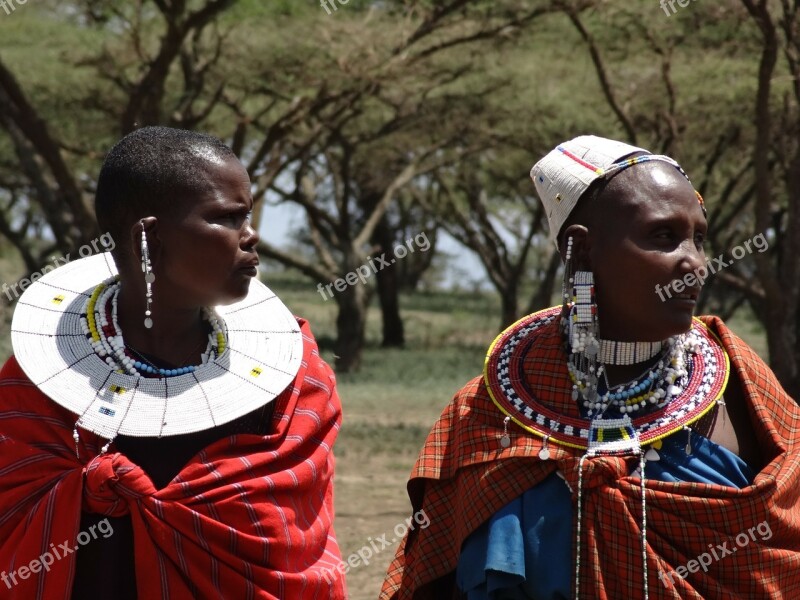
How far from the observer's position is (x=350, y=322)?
56.7ft

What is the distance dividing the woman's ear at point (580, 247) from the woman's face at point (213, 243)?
76 centimetres

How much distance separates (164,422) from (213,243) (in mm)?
426

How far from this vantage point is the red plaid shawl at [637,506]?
103 inches

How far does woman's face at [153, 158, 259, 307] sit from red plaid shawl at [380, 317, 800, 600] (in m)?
0.70

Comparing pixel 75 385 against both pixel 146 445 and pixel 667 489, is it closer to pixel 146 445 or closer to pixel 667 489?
pixel 146 445

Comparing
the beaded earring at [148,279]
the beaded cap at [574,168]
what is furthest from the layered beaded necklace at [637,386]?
the beaded earring at [148,279]

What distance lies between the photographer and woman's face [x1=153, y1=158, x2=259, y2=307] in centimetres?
270

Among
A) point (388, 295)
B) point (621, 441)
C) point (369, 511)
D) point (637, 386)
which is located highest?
point (637, 386)

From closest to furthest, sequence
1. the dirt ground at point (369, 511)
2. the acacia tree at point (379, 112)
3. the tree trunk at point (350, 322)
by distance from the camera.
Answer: the dirt ground at point (369, 511) → the acacia tree at point (379, 112) → the tree trunk at point (350, 322)

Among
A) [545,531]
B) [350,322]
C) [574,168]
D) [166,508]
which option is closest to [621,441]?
[545,531]

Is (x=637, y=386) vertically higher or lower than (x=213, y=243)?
lower

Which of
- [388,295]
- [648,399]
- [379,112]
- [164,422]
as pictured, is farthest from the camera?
[388,295]

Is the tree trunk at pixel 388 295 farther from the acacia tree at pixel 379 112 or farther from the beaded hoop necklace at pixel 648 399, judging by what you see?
the beaded hoop necklace at pixel 648 399

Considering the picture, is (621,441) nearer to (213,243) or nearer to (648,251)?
(648,251)
